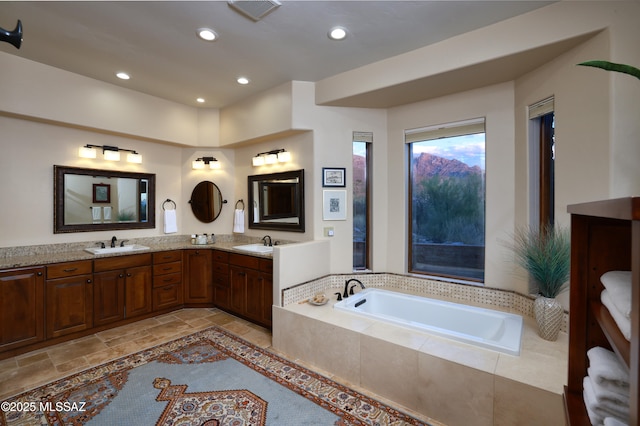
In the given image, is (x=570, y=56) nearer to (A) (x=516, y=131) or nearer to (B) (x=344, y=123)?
(A) (x=516, y=131)

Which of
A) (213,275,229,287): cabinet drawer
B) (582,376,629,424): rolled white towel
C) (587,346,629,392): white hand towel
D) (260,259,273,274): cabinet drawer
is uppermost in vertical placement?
(587,346,629,392): white hand towel

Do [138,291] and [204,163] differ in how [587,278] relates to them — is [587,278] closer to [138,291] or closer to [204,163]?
[138,291]

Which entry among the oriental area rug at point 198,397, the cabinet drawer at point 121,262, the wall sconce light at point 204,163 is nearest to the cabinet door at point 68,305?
the cabinet drawer at point 121,262

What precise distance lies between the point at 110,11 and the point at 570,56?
11.7 ft

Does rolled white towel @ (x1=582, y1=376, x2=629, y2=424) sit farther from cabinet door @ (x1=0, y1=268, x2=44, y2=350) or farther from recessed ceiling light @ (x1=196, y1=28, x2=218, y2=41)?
cabinet door @ (x1=0, y1=268, x2=44, y2=350)

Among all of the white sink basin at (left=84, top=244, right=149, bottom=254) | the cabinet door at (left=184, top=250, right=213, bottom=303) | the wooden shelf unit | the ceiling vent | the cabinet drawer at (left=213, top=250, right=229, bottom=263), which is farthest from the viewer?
the cabinet door at (left=184, top=250, right=213, bottom=303)

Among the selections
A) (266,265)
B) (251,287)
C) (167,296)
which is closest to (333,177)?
(266,265)

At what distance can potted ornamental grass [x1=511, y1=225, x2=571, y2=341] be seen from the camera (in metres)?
2.17

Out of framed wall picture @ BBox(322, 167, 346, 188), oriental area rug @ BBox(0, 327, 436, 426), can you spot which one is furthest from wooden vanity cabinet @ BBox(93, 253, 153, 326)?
framed wall picture @ BBox(322, 167, 346, 188)

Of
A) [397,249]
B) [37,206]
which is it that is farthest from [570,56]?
[37,206]

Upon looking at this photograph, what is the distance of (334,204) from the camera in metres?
3.60

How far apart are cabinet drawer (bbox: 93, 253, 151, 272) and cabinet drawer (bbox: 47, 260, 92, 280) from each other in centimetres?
8

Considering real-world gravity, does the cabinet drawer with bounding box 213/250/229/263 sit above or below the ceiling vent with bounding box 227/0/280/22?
below

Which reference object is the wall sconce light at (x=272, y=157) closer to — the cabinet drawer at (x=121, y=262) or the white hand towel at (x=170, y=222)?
the white hand towel at (x=170, y=222)
